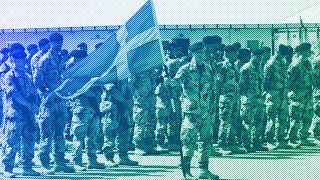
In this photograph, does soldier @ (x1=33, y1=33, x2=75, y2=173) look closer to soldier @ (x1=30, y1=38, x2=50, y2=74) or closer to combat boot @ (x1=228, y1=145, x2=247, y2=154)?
soldier @ (x1=30, y1=38, x2=50, y2=74)

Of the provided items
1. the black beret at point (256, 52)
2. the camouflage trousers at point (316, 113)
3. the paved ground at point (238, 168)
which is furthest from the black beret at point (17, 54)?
the camouflage trousers at point (316, 113)

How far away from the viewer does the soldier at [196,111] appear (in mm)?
8055

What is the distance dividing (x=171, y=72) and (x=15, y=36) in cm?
1086

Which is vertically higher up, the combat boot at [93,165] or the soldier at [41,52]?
the soldier at [41,52]

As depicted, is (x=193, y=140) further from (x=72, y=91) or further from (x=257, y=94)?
(x=257, y=94)

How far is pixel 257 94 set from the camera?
11.9m

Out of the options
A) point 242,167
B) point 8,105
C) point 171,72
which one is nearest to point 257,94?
point 171,72

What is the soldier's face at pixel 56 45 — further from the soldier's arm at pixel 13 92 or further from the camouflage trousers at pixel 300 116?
the camouflage trousers at pixel 300 116

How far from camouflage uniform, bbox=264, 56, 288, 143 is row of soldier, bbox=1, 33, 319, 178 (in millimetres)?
22

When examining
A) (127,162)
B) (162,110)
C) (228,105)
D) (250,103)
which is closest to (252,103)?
(250,103)

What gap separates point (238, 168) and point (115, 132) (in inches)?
91.6

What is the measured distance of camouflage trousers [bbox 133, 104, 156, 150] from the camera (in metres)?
11.4

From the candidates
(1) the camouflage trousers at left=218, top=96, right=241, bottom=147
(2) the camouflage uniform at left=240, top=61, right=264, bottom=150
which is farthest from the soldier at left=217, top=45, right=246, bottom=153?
(2) the camouflage uniform at left=240, top=61, right=264, bottom=150

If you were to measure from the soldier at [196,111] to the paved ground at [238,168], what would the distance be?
58 centimetres
